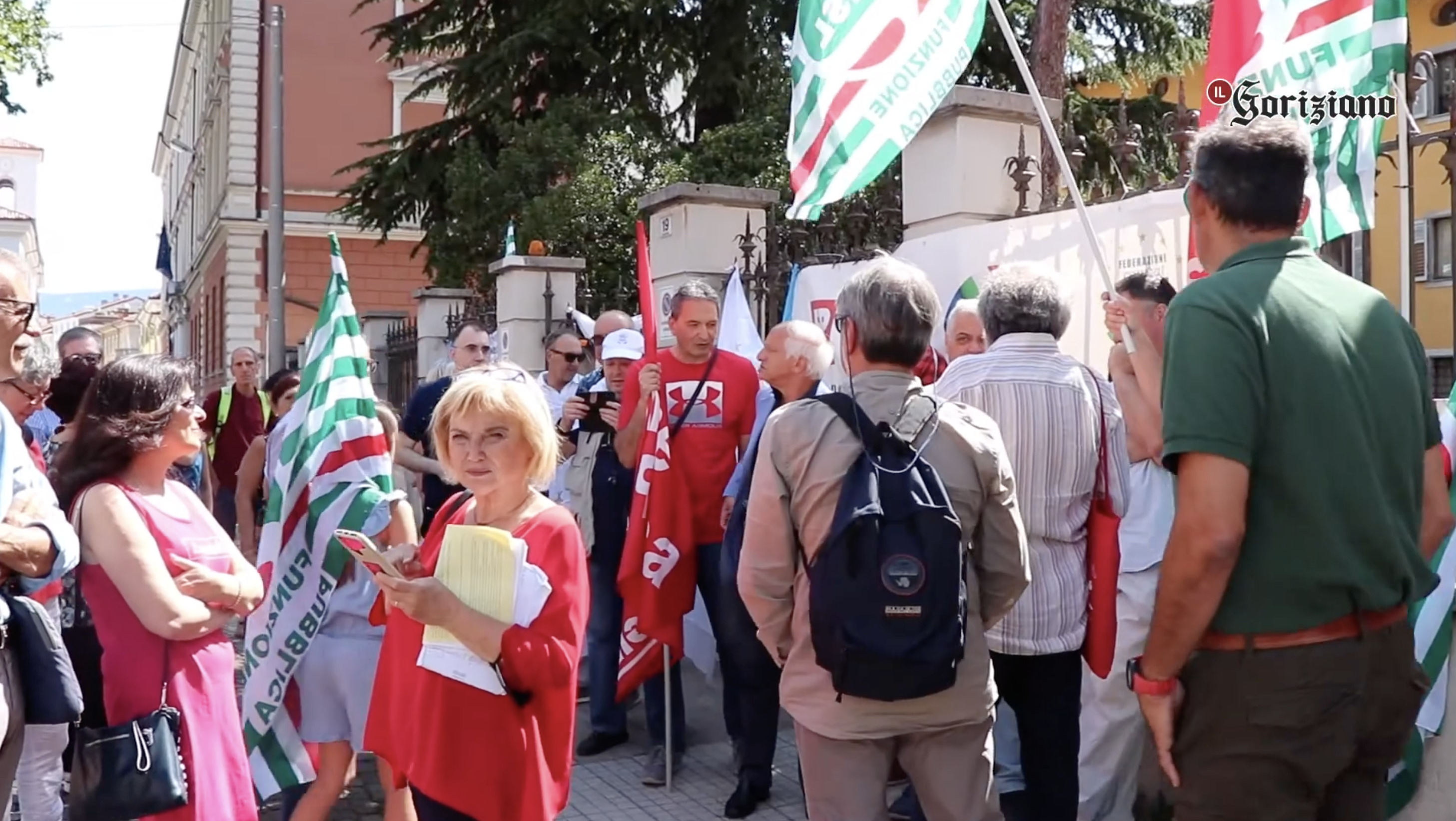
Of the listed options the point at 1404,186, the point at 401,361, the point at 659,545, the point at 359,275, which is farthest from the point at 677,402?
the point at 359,275

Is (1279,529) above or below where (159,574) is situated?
above

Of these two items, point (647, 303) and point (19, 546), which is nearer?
point (19, 546)

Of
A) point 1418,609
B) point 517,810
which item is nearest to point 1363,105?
point 1418,609

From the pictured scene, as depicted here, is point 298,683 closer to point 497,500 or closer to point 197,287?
point 497,500

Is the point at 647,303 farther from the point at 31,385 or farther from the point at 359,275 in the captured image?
the point at 359,275

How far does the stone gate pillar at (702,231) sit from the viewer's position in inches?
307

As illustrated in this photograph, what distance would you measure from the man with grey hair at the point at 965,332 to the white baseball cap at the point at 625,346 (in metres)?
1.65

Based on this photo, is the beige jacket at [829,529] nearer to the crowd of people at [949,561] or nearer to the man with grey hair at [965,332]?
the crowd of people at [949,561]

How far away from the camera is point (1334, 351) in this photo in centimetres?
227

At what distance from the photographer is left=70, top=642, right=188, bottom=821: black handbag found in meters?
3.06

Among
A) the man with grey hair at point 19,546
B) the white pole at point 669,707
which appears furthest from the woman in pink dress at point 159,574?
the white pole at point 669,707

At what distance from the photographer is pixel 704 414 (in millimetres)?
5238

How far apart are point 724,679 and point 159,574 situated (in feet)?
9.08

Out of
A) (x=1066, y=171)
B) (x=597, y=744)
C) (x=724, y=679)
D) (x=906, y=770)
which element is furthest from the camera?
(x=597, y=744)
